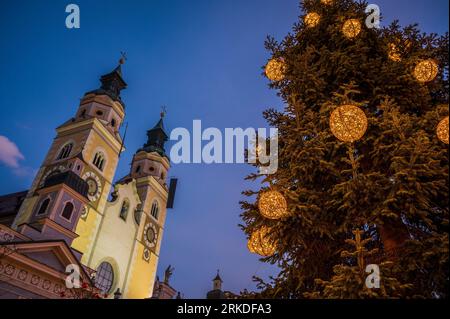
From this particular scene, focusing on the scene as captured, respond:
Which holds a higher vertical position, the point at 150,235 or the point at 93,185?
the point at 93,185

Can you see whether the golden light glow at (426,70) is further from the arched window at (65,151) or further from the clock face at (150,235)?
the clock face at (150,235)

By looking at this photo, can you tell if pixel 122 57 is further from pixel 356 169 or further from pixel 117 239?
pixel 356 169

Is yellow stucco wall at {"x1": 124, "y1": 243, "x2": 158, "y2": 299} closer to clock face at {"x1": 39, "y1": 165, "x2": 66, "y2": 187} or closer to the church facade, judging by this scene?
the church facade

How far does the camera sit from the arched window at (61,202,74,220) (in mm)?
21603

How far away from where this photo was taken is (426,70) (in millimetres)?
4871

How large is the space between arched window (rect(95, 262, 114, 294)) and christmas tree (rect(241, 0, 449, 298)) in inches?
959

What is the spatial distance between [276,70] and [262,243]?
343 centimetres

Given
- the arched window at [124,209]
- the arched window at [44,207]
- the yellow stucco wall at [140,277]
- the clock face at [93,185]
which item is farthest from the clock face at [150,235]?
the arched window at [44,207]

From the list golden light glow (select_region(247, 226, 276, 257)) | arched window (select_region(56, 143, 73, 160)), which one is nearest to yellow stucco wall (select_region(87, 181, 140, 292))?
arched window (select_region(56, 143, 73, 160))

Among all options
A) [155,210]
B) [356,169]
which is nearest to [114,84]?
[155,210]

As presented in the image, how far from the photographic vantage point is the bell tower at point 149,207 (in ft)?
102

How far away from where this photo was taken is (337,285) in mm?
3619

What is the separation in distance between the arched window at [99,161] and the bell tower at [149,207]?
23.8ft

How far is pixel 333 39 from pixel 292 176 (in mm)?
3134
